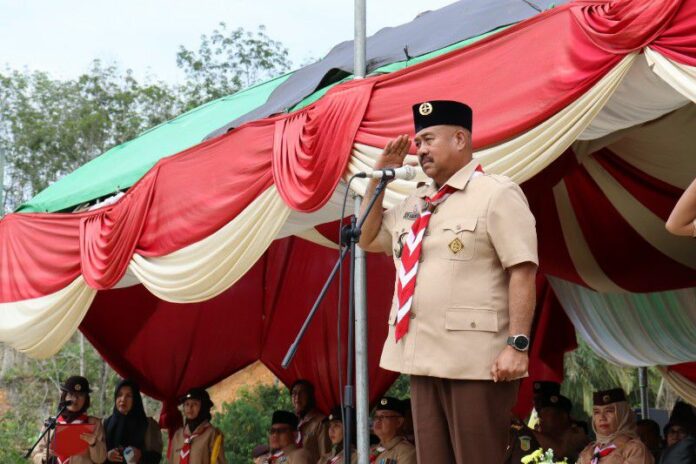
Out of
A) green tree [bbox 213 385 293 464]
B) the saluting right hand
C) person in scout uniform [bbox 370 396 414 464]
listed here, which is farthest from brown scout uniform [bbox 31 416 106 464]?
the saluting right hand

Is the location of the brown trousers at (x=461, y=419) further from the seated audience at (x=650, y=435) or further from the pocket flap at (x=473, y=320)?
the seated audience at (x=650, y=435)

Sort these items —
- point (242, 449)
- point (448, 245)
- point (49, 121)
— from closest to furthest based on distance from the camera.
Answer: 1. point (448, 245)
2. point (242, 449)
3. point (49, 121)

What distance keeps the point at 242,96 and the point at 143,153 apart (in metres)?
0.81

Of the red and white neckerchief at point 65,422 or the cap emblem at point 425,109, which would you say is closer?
the cap emblem at point 425,109

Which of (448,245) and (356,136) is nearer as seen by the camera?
(448,245)

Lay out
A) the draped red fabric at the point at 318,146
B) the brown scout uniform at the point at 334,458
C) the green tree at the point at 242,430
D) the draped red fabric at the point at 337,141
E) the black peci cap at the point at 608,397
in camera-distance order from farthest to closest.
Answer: the green tree at the point at 242,430
the brown scout uniform at the point at 334,458
the black peci cap at the point at 608,397
the draped red fabric at the point at 318,146
the draped red fabric at the point at 337,141

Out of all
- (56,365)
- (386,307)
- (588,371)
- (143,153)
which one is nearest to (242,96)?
(143,153)

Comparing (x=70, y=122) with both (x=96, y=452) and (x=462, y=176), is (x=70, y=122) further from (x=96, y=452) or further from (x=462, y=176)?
(x=462, y=176)

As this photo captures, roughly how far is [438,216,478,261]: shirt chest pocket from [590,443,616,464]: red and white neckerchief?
306 centimetres

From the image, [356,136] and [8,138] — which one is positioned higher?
[8,138]

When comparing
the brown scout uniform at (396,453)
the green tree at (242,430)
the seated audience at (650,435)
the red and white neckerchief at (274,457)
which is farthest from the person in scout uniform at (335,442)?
the green tree at (242,430)

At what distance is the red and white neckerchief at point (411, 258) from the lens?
3.08 meters

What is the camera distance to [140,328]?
335 inches

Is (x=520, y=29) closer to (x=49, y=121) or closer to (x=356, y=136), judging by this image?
(x=356, y=136)
